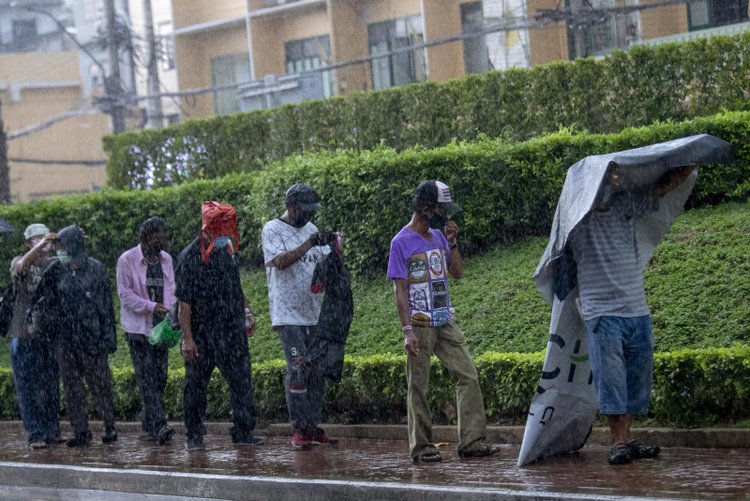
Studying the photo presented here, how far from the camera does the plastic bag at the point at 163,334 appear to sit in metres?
10.7

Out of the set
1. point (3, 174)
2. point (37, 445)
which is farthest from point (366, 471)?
point (3, 174)

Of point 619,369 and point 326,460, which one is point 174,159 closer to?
point 326,460

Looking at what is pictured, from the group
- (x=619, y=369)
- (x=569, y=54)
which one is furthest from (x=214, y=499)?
(x=569, y=54)

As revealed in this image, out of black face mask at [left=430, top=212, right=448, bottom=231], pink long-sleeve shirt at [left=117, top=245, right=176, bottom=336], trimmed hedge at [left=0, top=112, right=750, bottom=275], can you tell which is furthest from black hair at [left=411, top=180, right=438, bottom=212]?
trimmed hedge at [left=0, top=112, right=750, bottom=275]

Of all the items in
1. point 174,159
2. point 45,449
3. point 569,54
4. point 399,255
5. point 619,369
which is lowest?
point 45,449

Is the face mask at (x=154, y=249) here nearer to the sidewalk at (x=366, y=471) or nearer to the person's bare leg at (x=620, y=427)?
the sidewalk at (x=366, y=471)

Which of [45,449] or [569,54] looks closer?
[45,449]

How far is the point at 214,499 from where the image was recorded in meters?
8.70

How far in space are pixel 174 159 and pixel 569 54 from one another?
7.64 meters

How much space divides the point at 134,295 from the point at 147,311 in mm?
193

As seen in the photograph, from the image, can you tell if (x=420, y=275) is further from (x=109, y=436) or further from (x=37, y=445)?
(x=37, y=445)

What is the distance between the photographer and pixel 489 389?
32.8ft

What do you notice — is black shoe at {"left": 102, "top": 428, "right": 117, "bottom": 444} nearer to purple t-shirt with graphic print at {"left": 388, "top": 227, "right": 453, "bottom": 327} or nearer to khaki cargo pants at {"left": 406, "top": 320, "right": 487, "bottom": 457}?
khaki cargo pants at {"left": 406, "top": 320, "right": 487, "bottom": 457}

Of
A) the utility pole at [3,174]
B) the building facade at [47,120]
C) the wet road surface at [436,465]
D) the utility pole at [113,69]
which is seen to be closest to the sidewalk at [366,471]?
the wet road surface at [436,465]
